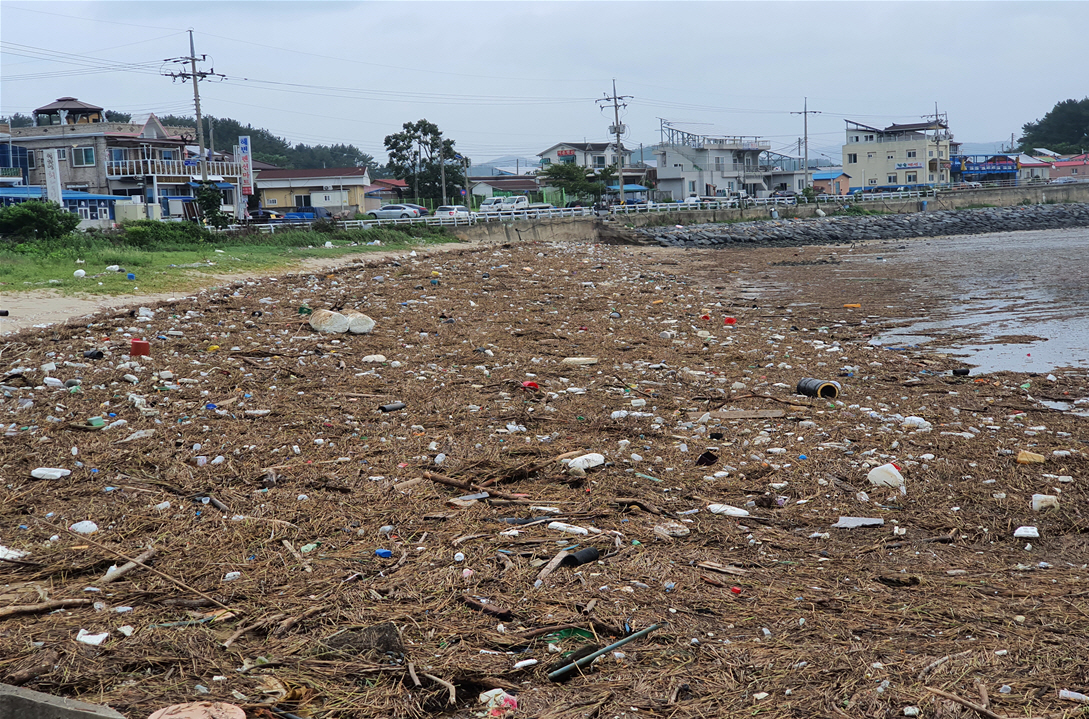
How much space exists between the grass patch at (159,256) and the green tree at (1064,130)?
89.4 meters

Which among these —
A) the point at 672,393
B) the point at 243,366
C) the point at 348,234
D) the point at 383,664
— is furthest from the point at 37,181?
the point at 383,664

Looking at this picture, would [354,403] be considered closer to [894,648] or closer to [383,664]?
[383,664]

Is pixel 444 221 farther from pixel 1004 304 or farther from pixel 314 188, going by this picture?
pixel 1004 304

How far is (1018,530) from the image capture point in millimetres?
4488

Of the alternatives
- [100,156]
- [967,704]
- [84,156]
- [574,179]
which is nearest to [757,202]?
[574,179]

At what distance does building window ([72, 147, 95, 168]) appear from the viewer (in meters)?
41.2

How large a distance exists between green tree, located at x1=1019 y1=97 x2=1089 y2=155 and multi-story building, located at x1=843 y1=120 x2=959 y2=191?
25936 millimetres

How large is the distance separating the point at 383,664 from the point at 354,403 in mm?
4324

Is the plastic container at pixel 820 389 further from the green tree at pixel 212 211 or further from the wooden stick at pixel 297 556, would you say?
the green tree at pixel 212 211

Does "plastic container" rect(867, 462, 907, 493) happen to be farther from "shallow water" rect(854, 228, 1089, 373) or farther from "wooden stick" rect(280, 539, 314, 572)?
"shallow water" rect(854, 228, 1089, 373)

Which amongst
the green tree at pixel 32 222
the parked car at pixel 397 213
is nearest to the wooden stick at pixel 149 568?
the green tree at pixel 32 222

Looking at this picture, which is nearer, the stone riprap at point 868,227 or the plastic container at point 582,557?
the plastic container at point 582,557

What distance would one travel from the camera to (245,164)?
123 ft

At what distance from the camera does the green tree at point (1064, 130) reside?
297 ft
